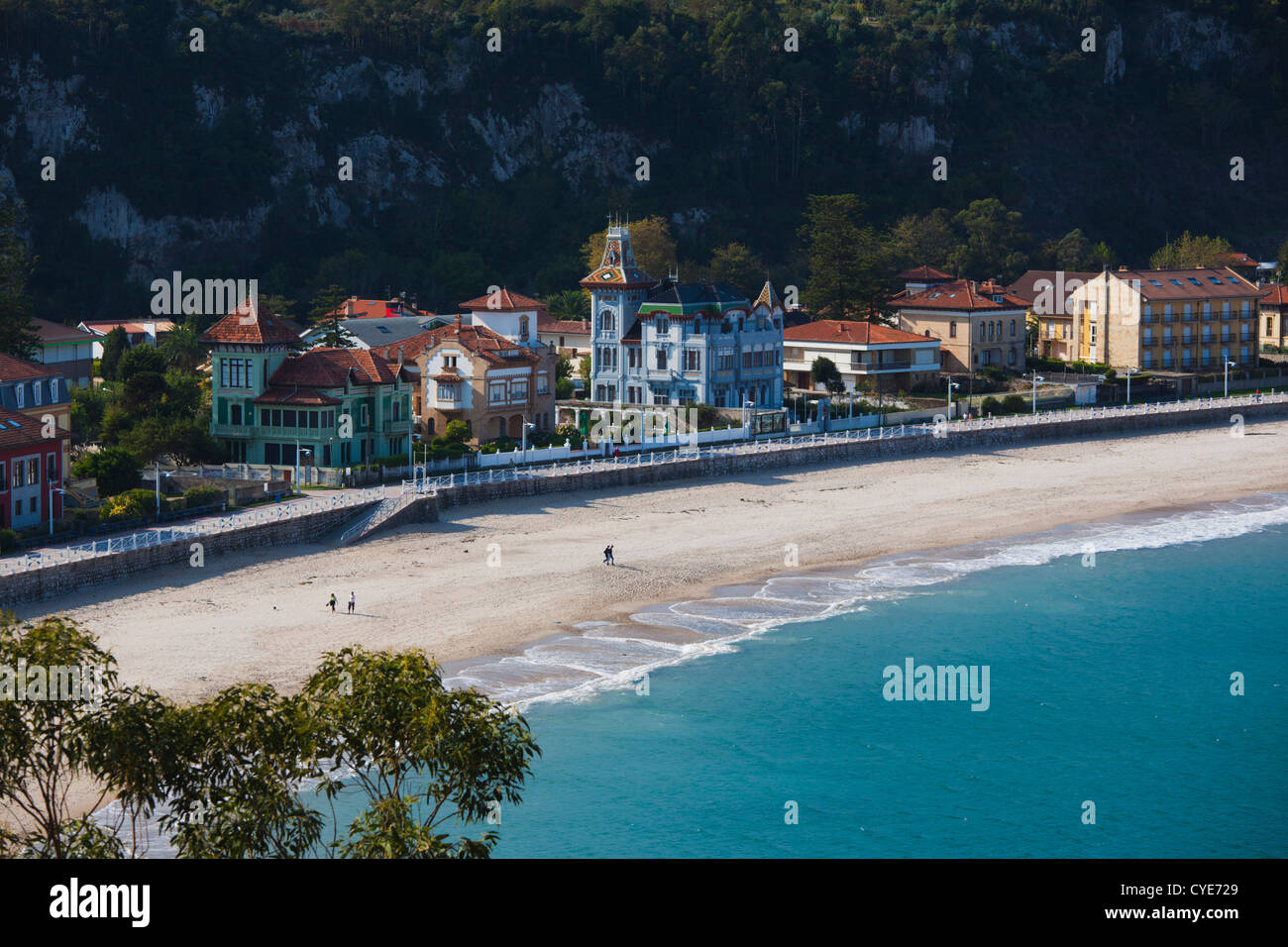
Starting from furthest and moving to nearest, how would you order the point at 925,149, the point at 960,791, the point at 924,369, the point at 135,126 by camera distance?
the point at 925,149 → the point at 135,126 → the point at 924,369 → the point at 960,791

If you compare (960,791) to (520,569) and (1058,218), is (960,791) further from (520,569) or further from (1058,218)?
(1058,218)

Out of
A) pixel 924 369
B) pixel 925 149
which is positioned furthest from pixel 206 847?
pixel 925 149

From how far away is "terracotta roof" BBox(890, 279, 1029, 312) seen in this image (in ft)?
342

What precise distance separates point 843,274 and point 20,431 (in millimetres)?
65311

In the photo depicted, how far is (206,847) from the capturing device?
20.3 m

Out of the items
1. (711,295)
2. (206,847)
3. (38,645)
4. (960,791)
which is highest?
(711,295)

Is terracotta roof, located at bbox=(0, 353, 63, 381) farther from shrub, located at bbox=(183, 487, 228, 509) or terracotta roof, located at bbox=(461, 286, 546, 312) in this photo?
terracotta roof, located at bbox=(461, 286, 546, 312)

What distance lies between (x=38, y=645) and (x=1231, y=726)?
3102 cm

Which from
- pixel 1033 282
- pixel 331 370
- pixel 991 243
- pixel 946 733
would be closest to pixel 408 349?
pixel 331 370

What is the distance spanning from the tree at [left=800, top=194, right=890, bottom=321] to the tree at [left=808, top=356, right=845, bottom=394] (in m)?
14.0

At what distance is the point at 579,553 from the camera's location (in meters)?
58.2

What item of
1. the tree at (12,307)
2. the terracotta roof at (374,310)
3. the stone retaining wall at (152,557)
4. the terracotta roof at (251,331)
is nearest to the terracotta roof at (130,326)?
the terracotta roof at (374,310)

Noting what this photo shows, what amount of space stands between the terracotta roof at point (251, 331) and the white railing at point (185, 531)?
9734mm

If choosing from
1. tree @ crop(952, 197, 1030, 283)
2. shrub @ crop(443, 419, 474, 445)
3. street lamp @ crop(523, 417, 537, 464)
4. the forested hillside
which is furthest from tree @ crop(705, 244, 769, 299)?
shrub @ crop(443, 419, 474, 445)
